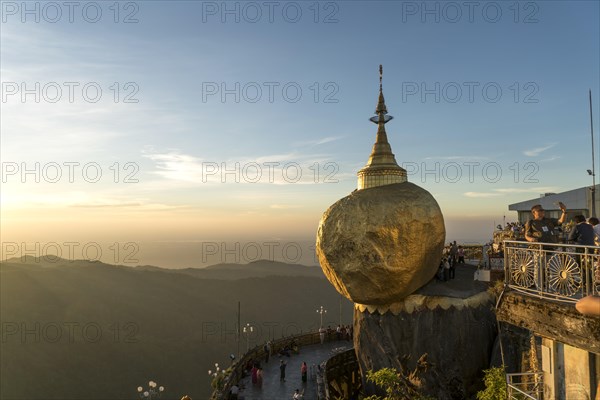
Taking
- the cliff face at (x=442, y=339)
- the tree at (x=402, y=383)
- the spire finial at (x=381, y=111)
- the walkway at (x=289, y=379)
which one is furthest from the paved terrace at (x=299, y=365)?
the spire finial at (x=381, y=111)

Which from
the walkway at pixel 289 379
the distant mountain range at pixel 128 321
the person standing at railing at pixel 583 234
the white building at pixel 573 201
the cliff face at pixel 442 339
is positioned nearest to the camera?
the person standing at railing at pixel 583 234

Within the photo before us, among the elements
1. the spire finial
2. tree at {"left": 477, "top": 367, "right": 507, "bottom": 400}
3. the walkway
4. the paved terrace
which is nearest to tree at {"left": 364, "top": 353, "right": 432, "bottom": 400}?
tree at {"left": 477, "top": 367, "right": 507, "bottom": 400}

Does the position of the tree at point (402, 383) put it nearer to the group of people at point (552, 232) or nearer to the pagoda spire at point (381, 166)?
the group of people at point (552, 232)

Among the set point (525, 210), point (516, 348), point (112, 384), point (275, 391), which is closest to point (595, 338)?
point (516, 348)

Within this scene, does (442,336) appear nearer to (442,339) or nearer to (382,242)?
(442,339)

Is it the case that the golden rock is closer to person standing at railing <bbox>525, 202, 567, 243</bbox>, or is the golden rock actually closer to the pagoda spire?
A: the pagoda spire

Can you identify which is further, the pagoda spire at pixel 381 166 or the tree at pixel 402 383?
the pagoda spire at pixel 381 166

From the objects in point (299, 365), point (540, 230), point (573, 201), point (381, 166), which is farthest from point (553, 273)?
point (573, 201)
